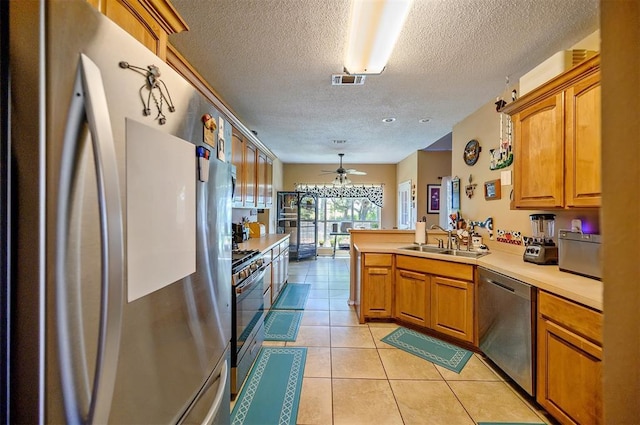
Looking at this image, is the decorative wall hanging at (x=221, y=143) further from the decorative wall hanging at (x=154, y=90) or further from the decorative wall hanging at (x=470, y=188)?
the decorative wall hanging at (x=470, y=188)

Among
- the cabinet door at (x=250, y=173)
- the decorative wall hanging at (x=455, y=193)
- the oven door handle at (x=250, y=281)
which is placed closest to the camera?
the oven door handle at (x=250, y=281)

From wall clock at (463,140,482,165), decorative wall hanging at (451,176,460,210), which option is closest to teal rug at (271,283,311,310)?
decorative wall hanging at (451,176,460,210)

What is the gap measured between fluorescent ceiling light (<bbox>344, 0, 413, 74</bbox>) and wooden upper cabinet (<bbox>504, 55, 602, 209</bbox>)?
1.15m

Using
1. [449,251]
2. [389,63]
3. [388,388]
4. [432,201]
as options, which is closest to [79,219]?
[388,388]

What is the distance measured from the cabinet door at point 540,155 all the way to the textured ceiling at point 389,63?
472mm

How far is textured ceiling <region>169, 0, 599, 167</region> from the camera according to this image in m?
1.71

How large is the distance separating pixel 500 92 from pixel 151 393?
3.52 meters

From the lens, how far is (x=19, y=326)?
53cm

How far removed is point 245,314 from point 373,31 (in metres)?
2.05

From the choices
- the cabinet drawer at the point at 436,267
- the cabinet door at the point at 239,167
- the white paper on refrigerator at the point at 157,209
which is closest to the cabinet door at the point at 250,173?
the cabinet door at the point at 239,167

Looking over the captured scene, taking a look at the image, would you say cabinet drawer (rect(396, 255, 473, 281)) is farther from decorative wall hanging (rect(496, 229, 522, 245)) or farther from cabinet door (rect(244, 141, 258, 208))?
cabinet door (rect(244, 141, 258, 208))

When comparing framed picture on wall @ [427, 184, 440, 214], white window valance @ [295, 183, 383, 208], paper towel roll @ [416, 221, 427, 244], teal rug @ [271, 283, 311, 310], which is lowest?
teal rug @ [271, 283, 311, 310]

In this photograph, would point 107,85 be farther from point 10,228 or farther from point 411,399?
point 411,399

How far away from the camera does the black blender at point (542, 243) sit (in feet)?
6.97
